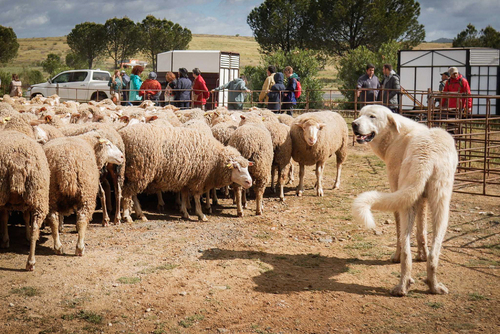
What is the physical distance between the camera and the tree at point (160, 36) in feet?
195

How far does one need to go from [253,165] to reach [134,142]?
2.09 meters

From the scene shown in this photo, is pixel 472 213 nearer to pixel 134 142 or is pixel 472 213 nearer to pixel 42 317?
pixel 134 142

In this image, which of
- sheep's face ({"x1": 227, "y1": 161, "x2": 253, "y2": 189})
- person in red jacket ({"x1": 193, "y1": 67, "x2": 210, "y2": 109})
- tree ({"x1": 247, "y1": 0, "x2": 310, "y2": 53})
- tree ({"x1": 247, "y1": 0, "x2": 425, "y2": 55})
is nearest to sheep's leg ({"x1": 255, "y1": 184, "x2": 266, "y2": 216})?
sheep's face ({"x1": 227, "y1": 161, "x2": 253, "y2": 189})

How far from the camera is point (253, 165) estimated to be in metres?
8.91

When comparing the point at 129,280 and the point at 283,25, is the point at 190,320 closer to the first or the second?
the point at 129,280

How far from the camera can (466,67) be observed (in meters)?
22.1

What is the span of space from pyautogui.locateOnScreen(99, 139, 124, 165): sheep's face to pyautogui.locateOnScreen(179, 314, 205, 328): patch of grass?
3.34 metres

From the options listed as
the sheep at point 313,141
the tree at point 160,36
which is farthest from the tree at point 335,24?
the sheep at point 313,141

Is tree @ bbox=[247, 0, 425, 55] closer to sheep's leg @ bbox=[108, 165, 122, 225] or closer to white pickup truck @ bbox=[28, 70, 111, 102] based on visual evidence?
white pickup truck @ bbox=[28, 70, 111, 102]

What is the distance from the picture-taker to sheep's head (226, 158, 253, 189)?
845 cm

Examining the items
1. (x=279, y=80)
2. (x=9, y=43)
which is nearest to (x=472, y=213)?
(x=279, y=80)

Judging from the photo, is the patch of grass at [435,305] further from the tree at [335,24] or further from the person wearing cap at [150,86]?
the tree at [335,24]

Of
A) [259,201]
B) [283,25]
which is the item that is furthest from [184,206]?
[283,25]

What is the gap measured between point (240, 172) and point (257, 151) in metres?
0.65
